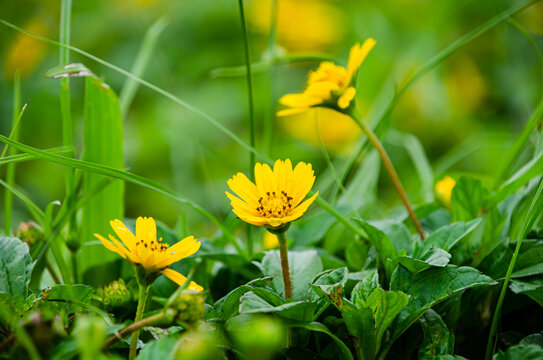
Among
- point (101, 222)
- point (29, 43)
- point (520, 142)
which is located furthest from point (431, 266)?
point (29, 43)

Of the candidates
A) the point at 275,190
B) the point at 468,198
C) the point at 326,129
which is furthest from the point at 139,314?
the point at 326,129

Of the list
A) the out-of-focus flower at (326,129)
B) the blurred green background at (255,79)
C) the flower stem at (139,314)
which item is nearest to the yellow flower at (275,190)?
the flower stem at (139,314)

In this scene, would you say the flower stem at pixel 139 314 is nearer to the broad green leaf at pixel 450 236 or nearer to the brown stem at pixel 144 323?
the brown stem at pixel 144 323

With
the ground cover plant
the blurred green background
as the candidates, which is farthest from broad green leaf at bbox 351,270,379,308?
the blurred green background

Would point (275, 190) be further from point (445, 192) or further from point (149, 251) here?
point (445, 192)

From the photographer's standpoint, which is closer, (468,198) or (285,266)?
(285,266)

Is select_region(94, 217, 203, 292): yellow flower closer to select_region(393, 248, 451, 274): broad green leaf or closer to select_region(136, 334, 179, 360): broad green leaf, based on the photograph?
select_region(136, 334, 179, 360): broad green leaf

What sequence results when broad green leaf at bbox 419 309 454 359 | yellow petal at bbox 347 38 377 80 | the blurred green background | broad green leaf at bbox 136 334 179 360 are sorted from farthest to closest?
the blurred green background, yellow petal at bbox 347 38 377 80, broad green leaf at bbox 419 309 454 359, broad green leaf at bbox 136 334 179 360
